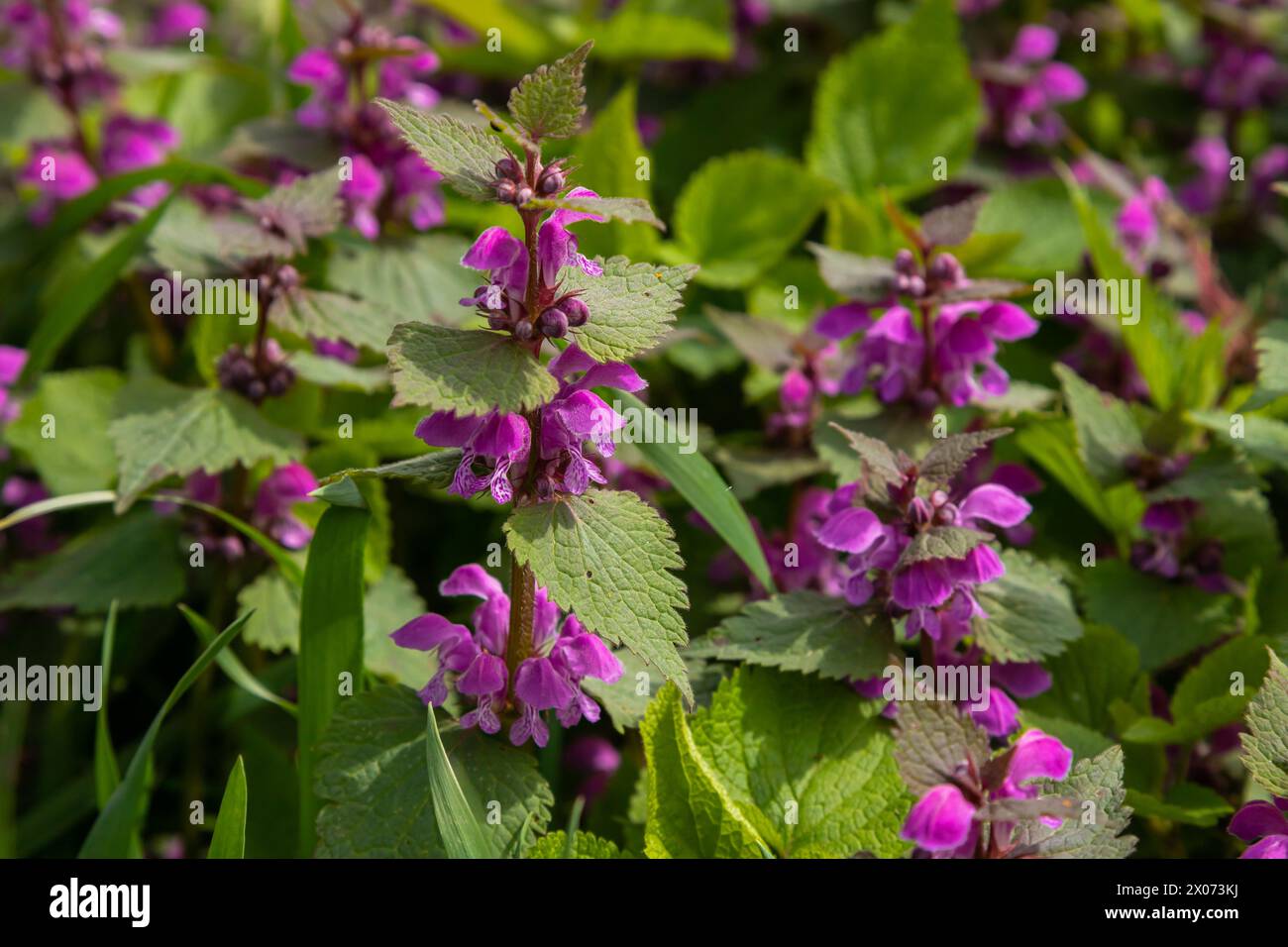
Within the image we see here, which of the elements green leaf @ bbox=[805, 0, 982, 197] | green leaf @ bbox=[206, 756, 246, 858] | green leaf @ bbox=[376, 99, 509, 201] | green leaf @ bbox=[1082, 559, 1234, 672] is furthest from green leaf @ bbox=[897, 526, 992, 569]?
green leaf @ bbox=[805, 0, 982, 197]

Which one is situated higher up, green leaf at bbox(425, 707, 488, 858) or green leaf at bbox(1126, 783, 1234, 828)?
green leaf at bbox(425, 707, 488, 858)

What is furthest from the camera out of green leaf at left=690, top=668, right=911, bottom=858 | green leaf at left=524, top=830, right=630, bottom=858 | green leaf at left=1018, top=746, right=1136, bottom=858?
green leaf at left=690, top=668, right=911, bottom=858

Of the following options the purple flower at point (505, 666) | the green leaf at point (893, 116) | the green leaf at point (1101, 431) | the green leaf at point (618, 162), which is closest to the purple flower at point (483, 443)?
the purple flower at point (505, 666)

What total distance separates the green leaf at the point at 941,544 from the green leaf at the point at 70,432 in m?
1.37

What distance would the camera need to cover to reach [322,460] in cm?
208

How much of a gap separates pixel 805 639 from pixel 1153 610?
66 centimetres

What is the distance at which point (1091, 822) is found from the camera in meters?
1.35

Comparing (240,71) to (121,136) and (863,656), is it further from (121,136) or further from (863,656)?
(863,656)

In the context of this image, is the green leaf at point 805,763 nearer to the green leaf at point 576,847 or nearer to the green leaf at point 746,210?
the green leaf at point 576,847

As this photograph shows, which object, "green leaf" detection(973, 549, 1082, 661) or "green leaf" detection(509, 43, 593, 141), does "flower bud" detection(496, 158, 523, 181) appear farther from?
"green leaf" detection(973, 549, 1082, 661)

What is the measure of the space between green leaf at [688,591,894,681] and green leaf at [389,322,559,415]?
47cm

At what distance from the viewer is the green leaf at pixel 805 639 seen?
155 cm

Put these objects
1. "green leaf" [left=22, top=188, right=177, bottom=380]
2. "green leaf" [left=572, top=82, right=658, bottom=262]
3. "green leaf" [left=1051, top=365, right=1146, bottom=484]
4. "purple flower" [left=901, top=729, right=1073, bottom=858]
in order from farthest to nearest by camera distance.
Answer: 1. "green leaf" [left=572, top=82, right=658, bottom=262]
2. "green leaf" [left=22, top=188, right=177, bottom=380]
3. "green leaf" [left=1051, top=365, right=1146, bottom=484]
4. "purple flower" [left=901, top=729, right=1073, bottom=858]

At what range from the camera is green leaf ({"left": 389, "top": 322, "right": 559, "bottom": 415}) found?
1206mm
